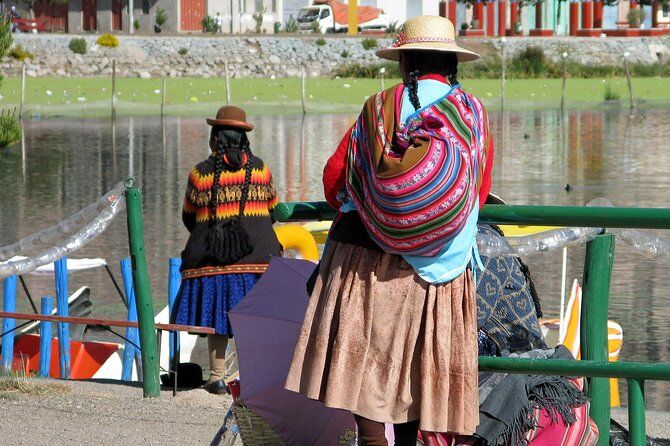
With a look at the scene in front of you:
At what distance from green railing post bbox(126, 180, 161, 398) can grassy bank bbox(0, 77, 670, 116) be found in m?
32.5

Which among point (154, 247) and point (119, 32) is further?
point (119, 32)

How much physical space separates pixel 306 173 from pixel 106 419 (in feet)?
54.4

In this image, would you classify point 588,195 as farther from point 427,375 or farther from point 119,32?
point 119,32

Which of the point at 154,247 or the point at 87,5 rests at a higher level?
the point at 87,5

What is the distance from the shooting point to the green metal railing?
3.28 m

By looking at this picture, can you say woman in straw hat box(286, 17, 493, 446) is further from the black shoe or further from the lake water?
the lake water

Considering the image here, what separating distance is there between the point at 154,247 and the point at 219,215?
704 cm

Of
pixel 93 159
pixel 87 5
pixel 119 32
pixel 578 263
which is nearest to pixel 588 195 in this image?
pixel 578 263

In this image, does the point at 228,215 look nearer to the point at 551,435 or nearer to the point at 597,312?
the point at 597,312

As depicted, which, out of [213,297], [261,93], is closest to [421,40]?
[213,297]

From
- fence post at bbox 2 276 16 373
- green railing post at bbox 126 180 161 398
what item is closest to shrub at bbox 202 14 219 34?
fence post at bbox 2 276 16 373

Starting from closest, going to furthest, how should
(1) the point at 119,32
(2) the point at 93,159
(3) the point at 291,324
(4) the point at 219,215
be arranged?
(3) the point at 291,324 < (4) the point at 219,215 < (2) the point at 93,159 < (1) the point at 119,32

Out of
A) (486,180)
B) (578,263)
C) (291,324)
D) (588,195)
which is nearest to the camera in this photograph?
(486,180)

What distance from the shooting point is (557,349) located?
3646mm
